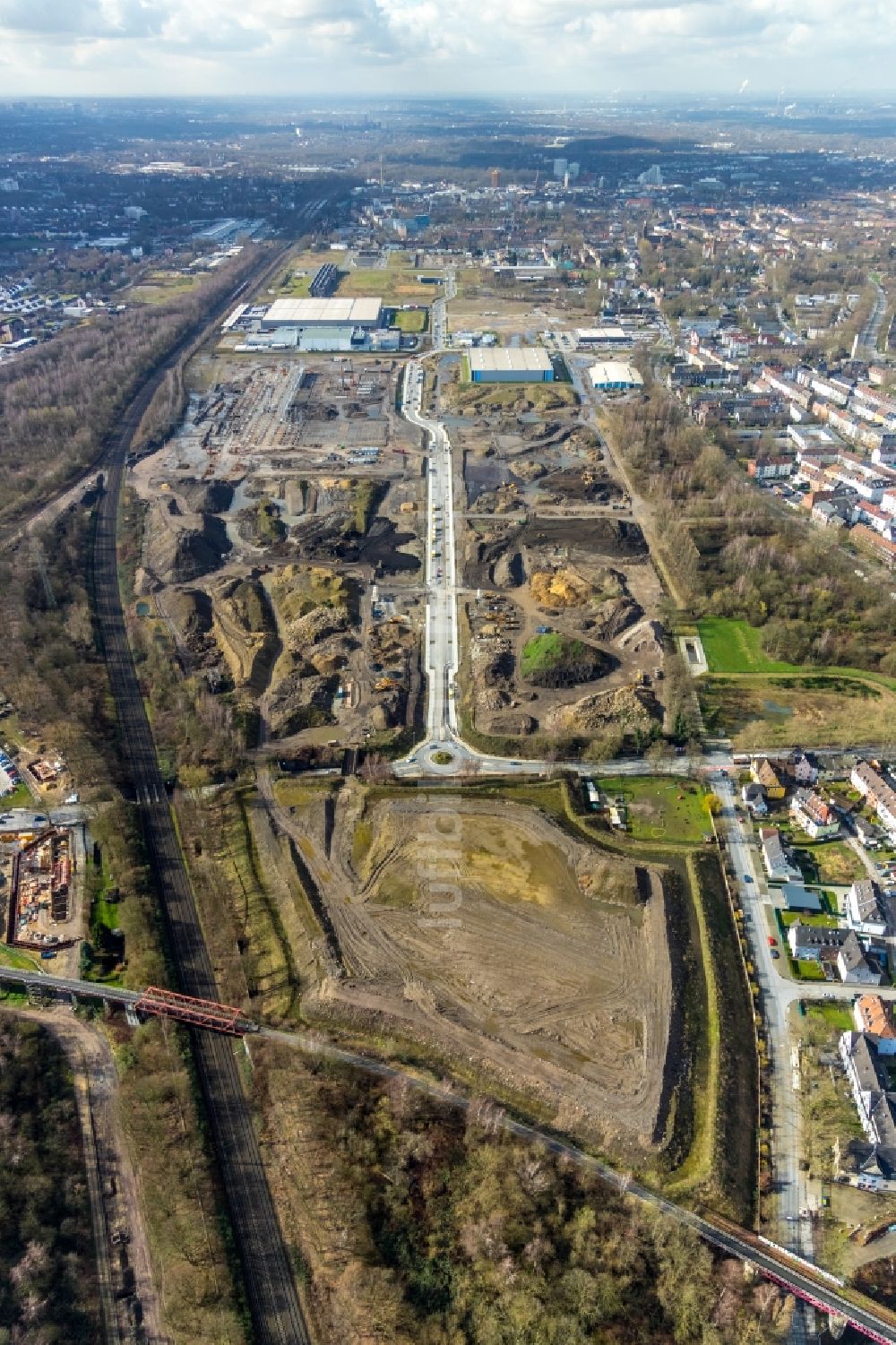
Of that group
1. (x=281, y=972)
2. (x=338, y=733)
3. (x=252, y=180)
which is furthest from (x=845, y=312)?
(x=252, y=180)

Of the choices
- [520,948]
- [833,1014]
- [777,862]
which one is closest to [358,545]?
[520,948]

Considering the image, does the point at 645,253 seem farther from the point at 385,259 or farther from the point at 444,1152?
the point at 444,1152

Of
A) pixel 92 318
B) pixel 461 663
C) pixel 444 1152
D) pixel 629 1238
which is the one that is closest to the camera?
pixel 629 1238

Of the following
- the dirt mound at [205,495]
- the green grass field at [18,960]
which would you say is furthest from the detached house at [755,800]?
the dirt mound at [205,495]

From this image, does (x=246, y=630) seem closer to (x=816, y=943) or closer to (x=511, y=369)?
(x=816, y=943)

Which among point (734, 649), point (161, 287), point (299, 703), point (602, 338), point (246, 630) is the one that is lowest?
point (734, 649)

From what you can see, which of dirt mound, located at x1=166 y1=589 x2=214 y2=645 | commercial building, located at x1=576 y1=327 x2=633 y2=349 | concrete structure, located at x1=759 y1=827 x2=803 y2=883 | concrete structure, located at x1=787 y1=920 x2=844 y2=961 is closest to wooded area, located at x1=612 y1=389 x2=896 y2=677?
concrete structure, located at x1=759 y1=827 x2=803 y2=883

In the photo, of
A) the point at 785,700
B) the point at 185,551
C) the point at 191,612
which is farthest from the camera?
the point at 185,551
